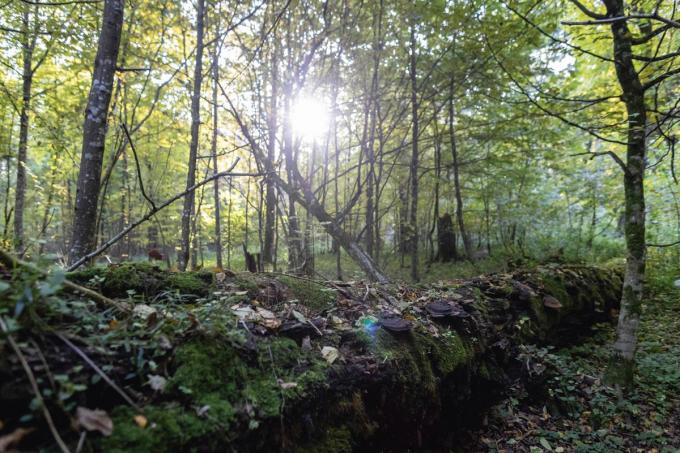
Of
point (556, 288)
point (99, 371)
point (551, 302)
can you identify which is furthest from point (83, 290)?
point (556, 288)

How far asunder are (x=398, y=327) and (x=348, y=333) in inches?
15.1

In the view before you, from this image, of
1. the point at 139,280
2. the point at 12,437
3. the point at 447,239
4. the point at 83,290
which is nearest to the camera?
the point at 12,437

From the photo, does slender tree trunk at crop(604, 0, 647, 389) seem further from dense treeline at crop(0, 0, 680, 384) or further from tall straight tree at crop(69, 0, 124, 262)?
tall straight tree at crop(69, 0, 124, 262)

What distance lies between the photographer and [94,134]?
9.80 ft

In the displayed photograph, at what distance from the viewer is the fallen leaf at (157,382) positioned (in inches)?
48.3

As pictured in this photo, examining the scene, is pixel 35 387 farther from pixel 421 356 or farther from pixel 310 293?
pixel 421 356

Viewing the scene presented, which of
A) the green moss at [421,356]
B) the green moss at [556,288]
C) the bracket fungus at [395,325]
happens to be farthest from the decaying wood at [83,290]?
the green moss at [556,288]

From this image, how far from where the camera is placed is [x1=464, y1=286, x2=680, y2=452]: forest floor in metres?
2.95

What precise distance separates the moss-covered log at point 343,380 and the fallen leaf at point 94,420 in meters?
0.03

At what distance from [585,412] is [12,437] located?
4.68 m

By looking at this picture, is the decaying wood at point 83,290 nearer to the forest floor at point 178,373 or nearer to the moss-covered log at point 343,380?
the forest floor at point 178,373

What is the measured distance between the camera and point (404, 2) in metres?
6.16

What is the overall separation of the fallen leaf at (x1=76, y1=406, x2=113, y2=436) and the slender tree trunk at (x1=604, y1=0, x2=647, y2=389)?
15.9 ft

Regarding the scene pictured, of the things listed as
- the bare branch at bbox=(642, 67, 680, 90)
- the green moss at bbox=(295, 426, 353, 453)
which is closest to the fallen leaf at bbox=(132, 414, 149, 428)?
the green moss at bbox=(295, 426, 353, 453)
